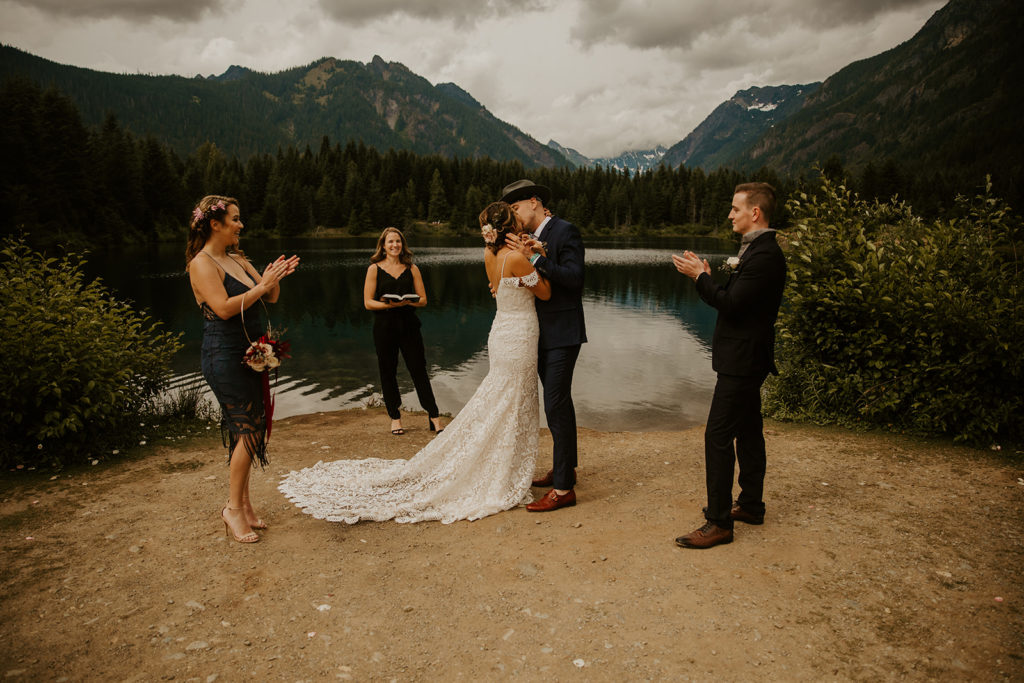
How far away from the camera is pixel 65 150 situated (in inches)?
2293

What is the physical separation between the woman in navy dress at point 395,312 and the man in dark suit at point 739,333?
484 cm

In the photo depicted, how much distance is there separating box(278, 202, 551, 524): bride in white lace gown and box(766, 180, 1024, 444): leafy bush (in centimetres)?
492

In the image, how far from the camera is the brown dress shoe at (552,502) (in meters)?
5.64

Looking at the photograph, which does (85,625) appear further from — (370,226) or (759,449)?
(370,226)

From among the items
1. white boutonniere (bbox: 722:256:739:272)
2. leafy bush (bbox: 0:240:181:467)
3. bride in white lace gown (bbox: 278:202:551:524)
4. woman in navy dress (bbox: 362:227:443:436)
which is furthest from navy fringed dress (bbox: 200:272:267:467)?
white boutonniere (bbox: 722:256:739:272)

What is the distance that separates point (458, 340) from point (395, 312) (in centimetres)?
1396

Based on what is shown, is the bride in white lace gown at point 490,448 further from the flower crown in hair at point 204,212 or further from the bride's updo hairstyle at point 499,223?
the flower crown in hair at point 204,212

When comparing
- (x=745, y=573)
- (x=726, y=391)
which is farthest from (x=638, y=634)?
(x=726, y=391)

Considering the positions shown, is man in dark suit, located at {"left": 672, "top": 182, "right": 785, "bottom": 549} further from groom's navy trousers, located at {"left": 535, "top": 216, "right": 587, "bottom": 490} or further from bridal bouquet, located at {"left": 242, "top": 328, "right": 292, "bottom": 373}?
bridal bouquet, located at {"left": 242, "top": 328, "right": 292, "bottom": 373}

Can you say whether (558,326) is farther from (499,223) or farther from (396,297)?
(396,297)

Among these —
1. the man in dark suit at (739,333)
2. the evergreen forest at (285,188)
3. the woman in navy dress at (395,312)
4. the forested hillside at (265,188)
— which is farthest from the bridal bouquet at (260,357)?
the forested hillside at (265,188)

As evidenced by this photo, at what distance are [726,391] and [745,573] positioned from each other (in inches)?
57.1

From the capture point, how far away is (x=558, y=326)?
221 inches

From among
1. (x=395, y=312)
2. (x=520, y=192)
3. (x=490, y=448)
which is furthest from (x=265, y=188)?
(x=490, y=448)
